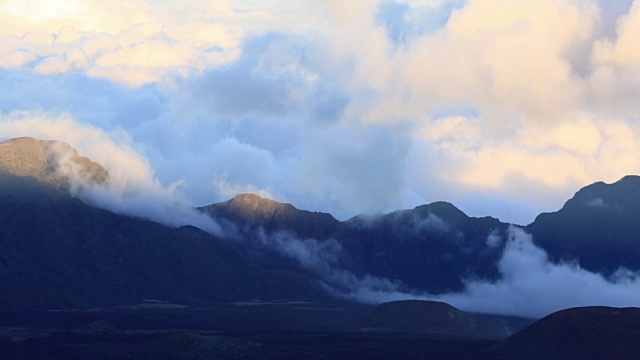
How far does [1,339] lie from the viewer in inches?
7815

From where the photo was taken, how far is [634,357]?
199625 mm

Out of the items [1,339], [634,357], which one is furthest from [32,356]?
[634,357]

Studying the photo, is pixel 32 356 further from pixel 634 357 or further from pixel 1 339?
pixel 634 357

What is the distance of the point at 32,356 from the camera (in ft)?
651

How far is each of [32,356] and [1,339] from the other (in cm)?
644

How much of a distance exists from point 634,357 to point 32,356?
110 m

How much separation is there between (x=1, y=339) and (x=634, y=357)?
Answer: 116 meters
